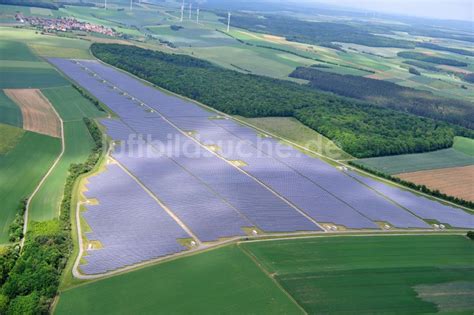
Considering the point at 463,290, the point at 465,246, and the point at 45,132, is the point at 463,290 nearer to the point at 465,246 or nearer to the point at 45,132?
the point at 465,246

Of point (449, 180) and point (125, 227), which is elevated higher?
point (449, 180)

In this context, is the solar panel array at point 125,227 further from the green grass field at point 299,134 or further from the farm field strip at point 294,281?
the green grass field at point 299,134

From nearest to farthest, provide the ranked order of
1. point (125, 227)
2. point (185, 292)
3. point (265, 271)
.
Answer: point (185, 292) < point (265, 271) < point (125, 227)

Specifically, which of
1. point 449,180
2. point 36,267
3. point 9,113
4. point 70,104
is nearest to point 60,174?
point 36,267

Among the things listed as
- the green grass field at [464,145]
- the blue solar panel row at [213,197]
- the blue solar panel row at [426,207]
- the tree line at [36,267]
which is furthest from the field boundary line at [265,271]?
the green grass field at [464,145]

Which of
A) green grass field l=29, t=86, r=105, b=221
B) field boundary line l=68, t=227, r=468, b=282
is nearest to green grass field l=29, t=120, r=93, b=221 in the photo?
green grass field l=29, t=86, r=105, b=221

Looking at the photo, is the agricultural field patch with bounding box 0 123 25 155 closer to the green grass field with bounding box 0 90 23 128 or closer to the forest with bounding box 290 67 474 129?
the green grass field with bounding box 0 90 23 128

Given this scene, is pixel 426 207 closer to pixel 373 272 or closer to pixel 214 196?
pixel 373 272
